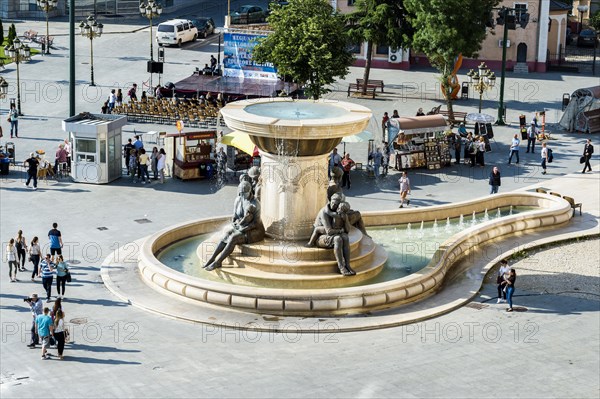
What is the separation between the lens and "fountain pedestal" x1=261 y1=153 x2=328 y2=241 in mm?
31141

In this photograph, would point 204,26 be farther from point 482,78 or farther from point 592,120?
point 592,120

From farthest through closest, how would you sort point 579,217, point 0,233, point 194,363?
1. point 579,217
2. point 0,233
3. point 194,363

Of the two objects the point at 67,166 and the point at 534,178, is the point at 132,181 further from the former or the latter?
the point at 534,178

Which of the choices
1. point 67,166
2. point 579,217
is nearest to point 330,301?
point 579,217

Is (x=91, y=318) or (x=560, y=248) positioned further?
(x=560, y=248)

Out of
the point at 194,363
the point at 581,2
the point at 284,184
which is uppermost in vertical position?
the point at 581,2

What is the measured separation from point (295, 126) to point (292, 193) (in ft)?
6.27

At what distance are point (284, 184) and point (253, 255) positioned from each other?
189 centimetres

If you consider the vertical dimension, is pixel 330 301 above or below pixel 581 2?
below

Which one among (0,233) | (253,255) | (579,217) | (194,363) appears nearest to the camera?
(194,363)

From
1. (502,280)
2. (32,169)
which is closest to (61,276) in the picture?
(502,280)

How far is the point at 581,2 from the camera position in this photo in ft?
275

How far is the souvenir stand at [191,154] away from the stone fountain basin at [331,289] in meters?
7.99

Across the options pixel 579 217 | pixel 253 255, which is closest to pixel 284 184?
pixel 253 255
